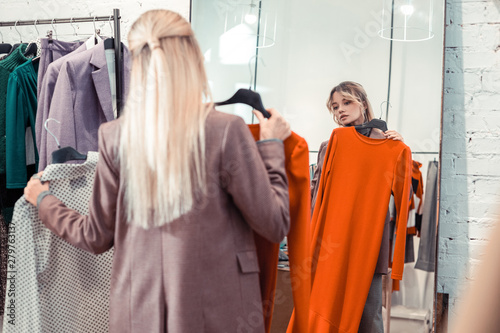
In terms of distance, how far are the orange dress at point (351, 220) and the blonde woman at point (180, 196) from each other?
90 centimetres

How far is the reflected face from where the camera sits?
2316mm

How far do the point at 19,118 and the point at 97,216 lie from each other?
1.23 meters

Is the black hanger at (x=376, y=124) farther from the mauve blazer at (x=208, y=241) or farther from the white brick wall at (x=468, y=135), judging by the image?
the mauve blazer at (x=208, y=241)

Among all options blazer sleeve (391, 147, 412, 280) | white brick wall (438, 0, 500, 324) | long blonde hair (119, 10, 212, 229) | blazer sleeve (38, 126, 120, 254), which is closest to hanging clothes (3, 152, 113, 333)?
blazer sleeve (38, 126, 120, 254)

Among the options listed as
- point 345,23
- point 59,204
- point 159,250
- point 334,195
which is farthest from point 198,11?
point 159,250

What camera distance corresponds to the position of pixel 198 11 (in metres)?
2.64

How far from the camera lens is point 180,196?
1.33 meters

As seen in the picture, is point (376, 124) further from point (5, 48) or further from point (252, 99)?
point (5, 48)

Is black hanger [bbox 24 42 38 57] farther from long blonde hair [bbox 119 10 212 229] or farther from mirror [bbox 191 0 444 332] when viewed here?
long blonde hair [bbox 119 10 212 229]

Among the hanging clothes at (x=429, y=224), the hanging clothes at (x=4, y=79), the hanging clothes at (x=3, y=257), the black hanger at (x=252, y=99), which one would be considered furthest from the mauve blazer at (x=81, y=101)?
the hanging clothes at (x=429, y=224)

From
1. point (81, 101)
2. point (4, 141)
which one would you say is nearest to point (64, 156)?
point (81, 101)

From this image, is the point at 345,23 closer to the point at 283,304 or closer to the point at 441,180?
the point at 441,180

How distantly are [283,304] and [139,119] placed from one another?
1.37m

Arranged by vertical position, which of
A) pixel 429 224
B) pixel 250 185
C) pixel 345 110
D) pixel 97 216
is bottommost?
pixel 429 224
